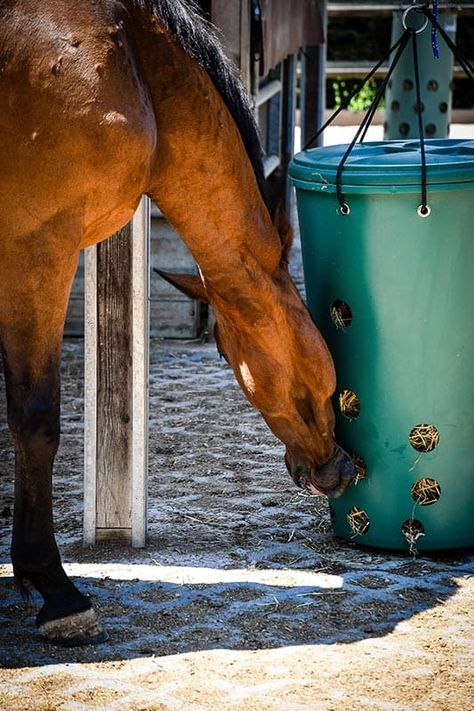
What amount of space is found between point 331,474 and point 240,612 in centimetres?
55

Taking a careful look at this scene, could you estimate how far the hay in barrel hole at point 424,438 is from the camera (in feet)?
12.3

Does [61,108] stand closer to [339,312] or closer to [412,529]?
[339,312]

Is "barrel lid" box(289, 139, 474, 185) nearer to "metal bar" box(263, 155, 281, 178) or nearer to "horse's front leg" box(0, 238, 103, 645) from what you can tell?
"horse's front leg" box(0, 238, 103, 645)

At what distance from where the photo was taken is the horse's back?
9.88ft

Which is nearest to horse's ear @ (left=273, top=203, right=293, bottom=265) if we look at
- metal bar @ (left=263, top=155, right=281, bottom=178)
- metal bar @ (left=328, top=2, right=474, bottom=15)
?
metal bar @ (left=263, top=155, right=281, bottom=178)

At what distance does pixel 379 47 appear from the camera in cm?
1496

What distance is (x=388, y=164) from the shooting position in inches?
143

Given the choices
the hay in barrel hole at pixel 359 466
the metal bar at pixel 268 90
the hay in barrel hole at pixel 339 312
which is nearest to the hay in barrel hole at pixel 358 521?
the hay in barrel hole at pixel 359 466

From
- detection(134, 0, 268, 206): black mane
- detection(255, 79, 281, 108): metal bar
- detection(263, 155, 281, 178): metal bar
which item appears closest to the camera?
detection(134, 0, 268, 206): black mane

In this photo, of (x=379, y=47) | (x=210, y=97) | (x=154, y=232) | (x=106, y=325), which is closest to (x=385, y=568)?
(x=106, y=325)

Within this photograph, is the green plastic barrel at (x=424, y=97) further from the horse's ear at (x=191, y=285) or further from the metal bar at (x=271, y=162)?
the horse's ear at (x=191, y=285)

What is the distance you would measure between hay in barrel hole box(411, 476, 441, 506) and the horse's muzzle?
21cm

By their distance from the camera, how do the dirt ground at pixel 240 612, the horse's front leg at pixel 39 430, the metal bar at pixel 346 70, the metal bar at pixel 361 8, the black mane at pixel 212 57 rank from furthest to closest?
the metal bar at pixel 346 70, the metal bar at pixel 361 8, the black mane at pixel 212 57, the horse's front leg at pixel 39 430, the dirt ground at pixel 240 612

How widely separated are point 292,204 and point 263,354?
6.61 m
